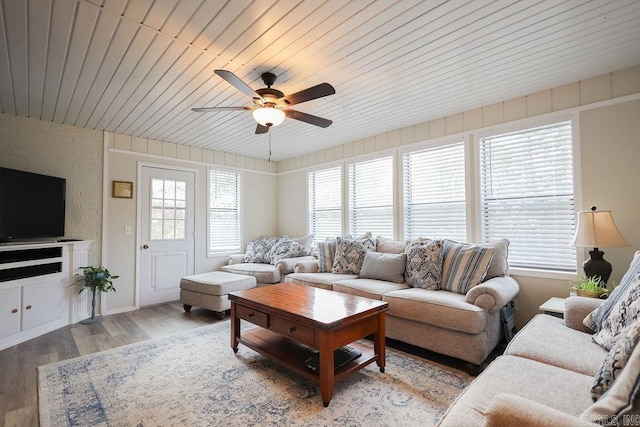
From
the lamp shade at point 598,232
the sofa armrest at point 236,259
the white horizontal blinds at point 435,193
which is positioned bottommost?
the sofa armrest at point 236,259

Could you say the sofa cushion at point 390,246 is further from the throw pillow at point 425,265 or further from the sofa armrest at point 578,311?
the sofa armrest at point 578,311

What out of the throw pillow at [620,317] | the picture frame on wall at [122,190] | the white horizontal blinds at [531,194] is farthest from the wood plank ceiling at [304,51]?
the throw pillow at [620,317]

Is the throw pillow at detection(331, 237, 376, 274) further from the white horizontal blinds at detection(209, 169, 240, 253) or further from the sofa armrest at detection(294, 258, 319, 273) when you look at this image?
the white horizontal blinds at detection(209, 169, 240, 253)

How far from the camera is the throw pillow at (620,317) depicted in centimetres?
137

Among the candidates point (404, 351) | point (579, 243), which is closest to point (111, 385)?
point (404, 351)

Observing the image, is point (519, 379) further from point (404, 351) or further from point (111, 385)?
point (111, 385)

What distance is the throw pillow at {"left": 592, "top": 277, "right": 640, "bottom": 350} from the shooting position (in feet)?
4.50

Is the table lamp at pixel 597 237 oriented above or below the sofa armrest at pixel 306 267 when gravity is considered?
above

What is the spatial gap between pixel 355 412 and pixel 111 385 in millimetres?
1795

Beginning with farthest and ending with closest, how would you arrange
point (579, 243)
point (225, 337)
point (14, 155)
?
1. point (14, 155)
2. point (225, 337)
3. point (579, 243)

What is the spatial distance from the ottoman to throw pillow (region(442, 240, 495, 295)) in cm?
253

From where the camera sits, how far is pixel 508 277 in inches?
118

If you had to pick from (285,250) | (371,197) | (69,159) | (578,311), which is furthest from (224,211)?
(578,311)

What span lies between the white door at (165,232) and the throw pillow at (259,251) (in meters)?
0.91
